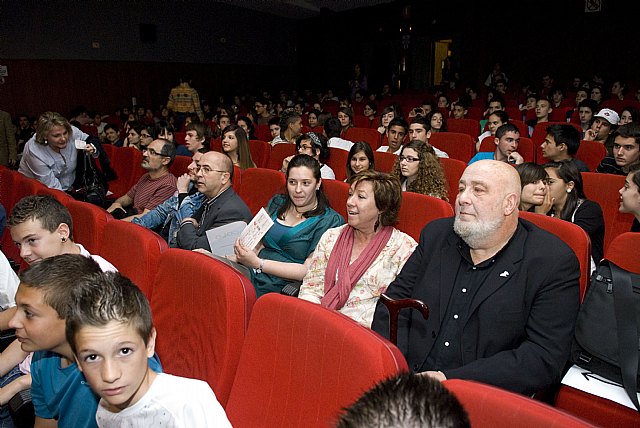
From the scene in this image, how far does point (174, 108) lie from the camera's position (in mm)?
10258

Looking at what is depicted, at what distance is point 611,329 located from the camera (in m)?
1.67

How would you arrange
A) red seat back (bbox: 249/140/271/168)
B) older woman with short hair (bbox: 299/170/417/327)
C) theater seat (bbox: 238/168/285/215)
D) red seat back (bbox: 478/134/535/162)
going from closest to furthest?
older woman with short hair (bbox: 299/170/417/327), theater seat (bbox: 238/168/285/215), red seat back (bbox: 478/134/535/162), red seat back (bbox: 249/140/271/168)

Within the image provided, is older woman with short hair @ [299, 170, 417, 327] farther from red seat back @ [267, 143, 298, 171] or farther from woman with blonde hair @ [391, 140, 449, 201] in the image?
red seat back @ [267, 143, 298, 171]

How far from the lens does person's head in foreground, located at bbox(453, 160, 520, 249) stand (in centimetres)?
188

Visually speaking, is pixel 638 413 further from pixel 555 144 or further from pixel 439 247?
pixel 555 144

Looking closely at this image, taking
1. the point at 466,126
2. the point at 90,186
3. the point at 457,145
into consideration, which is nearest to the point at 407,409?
the point at 90,186

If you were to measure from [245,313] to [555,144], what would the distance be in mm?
3649

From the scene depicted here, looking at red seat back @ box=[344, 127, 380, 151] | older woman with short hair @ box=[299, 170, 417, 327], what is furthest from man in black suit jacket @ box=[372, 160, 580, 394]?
red seat back @ box=[344, 127, 380, 151]

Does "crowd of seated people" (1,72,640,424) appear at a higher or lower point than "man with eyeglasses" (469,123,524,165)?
lower

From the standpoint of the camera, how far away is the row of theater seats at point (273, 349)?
3.79 ft

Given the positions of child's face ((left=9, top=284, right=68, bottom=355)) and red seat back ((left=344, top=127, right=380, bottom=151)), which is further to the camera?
red seat back ((left=344, top=127, right=380, bottom=151))

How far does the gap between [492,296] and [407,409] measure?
1183 mm

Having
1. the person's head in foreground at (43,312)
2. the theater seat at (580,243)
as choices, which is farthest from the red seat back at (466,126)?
the person's head in foreground at (43,312)

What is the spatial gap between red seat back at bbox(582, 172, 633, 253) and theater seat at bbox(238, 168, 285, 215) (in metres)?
2.02
